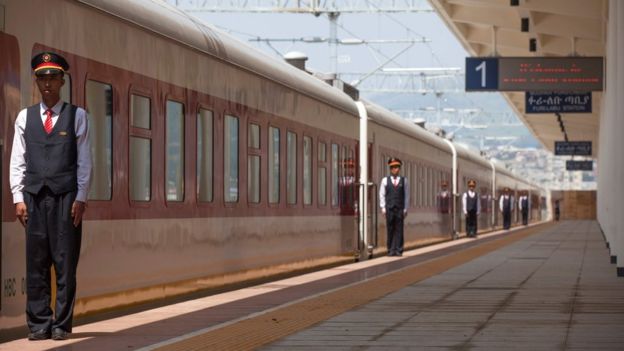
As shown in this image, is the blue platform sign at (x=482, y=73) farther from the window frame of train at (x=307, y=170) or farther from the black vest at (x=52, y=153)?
the black vest at (x=52, y=153)

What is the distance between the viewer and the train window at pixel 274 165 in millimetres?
17422

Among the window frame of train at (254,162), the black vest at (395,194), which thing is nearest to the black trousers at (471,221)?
the black vest at (395,194)

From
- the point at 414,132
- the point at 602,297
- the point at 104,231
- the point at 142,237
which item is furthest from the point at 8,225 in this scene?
the point at 414,132

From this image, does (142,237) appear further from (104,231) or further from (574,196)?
(574,196)

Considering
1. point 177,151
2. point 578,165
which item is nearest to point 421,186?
point 177,151

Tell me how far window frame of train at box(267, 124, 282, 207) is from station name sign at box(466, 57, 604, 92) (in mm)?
12446

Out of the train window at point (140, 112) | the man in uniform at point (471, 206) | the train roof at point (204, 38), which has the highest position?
the train roof at point (204, 38)

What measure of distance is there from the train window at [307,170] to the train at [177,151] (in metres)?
0.03

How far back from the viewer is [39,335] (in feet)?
31.1

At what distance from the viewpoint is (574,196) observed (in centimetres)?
12331

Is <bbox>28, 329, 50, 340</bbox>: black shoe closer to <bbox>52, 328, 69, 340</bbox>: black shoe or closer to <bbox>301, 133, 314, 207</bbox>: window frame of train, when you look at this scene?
<bbox>52, 328, 69, 340</bbox>: black shoe

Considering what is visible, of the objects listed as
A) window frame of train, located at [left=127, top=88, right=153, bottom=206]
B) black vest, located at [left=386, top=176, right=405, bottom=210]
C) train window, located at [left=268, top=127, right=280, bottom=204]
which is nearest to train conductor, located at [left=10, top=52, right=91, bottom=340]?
window frame of train, located at [left=127, top=88, right=153, bottom=206]

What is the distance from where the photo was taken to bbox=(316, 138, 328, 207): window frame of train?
20.5 meters

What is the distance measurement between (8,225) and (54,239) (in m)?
0.33
